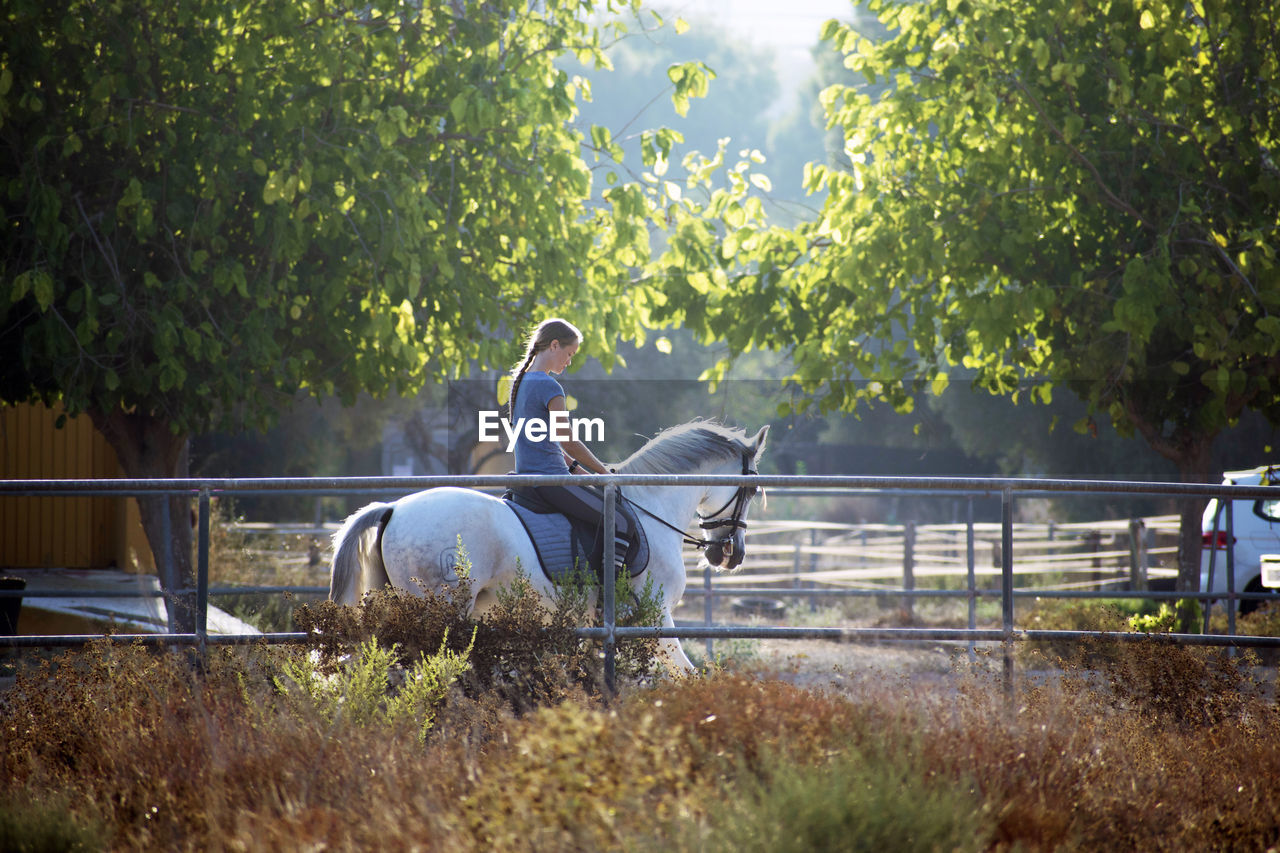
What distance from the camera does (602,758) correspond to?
3578 mm

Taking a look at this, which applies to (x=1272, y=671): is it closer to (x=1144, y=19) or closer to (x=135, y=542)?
(x=1144, y=19)

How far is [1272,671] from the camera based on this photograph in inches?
418

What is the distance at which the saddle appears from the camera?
621 centimetres

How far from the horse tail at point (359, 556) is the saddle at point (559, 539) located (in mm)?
723

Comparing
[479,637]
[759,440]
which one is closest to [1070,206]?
[759,440]

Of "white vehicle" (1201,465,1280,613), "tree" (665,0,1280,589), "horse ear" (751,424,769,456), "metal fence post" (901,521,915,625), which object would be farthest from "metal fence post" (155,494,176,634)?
"white vehicle" (1201,465,1280,613)

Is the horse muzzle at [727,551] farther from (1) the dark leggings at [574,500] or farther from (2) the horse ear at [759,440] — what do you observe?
(1) the dark leggings at [574,500]

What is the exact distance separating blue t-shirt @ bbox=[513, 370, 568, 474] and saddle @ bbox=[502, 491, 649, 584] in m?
0.19

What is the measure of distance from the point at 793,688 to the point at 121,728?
8.89 ft

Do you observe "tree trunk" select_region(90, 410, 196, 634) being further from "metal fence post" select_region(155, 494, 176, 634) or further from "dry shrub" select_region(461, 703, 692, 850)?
"dry shrub" select_region(461, 703, 692, 850)

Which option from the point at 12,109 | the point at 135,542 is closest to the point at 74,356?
the point at 12,109

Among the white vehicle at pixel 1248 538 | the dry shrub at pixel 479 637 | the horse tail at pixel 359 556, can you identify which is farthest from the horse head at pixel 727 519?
the white vehicle at pixel 1248 538

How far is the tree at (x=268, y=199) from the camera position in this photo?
29.4ft

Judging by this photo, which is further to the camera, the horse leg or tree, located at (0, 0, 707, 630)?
tree, located at (0, 0, 707, 630)
